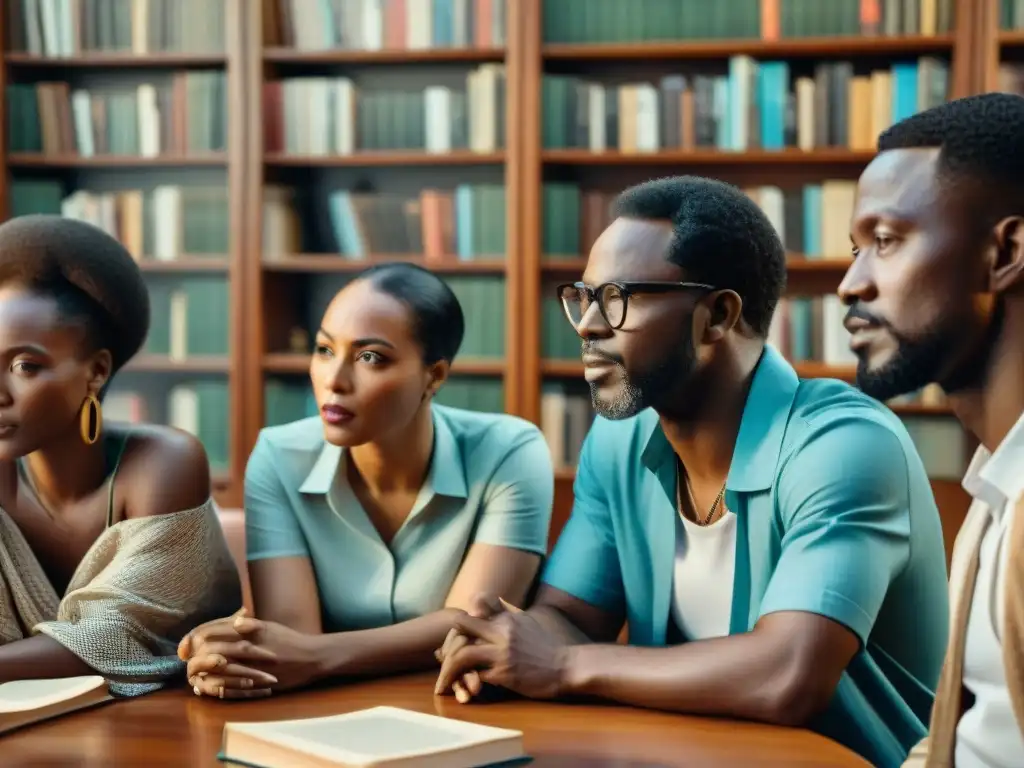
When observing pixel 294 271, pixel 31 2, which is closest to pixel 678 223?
pixel 294 271

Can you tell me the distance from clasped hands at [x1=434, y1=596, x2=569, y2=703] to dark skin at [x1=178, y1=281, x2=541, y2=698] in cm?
13

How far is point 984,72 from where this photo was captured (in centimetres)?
377

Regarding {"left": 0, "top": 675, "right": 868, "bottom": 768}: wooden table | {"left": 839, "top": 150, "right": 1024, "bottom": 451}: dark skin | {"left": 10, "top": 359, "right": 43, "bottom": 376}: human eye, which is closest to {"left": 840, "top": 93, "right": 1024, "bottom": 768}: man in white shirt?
{"left": 839, "top": 150, "right": 1024, "bottom": 451}: dark skin

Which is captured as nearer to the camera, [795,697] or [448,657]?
[795,697]

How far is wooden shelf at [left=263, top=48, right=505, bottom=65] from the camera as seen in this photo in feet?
13.3

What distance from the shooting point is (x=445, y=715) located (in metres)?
1.34

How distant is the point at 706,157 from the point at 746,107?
19cm

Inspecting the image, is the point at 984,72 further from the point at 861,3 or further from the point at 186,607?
the point at 186,607

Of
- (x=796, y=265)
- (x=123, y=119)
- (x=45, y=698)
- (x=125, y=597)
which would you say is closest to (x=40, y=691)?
(x=45, y=698)

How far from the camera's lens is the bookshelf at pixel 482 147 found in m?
3.95

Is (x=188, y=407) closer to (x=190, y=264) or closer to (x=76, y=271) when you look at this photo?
(x=190, y=264)

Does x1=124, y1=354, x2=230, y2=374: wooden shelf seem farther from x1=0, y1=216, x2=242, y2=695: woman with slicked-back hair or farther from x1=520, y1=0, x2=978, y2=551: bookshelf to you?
x1=0, y1=216, x2=242, y2=695: woman with slicked-back hair

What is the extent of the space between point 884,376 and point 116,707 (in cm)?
88

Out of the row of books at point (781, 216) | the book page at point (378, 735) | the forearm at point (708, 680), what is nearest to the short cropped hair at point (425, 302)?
the forearm at point (708, 680)
